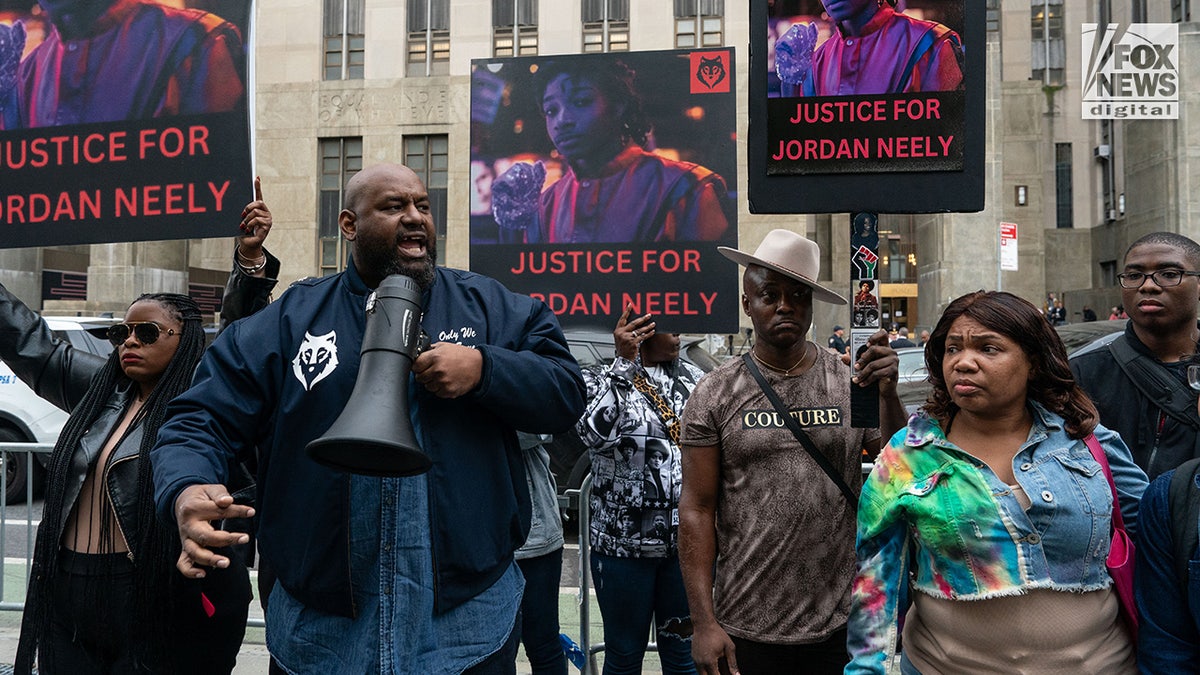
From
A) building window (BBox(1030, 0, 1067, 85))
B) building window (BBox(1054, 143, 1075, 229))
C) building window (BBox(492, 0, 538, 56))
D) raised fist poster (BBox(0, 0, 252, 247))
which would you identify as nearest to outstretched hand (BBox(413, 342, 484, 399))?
raised fist poster (BBox(0, 0, 252, 247))

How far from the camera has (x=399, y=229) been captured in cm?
254

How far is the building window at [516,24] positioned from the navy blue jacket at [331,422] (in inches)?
1224

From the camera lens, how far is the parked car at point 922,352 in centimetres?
1062

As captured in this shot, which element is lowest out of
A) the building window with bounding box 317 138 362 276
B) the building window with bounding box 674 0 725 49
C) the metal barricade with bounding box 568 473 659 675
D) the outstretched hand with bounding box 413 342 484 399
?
the metal barricade with bounding box 568 473 659 675

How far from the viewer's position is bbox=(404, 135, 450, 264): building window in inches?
1303

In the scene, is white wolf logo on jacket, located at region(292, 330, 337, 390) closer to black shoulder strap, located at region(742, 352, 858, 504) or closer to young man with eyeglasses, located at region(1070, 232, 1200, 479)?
black shoulder strap, located at region(742, 352, 858, 504)

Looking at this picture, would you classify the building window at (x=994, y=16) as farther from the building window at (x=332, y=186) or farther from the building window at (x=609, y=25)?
the building window at (x=332, y=186)

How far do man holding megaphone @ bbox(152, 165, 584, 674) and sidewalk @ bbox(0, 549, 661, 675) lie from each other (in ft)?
9.10

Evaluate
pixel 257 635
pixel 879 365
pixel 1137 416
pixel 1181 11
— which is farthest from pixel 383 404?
pixel 1181 11

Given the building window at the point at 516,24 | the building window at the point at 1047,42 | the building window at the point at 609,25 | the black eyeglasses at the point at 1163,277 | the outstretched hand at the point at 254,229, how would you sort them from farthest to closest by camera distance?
the building window at the point at 1047,42 → the building window at the point at 516,24 → the building window at the point at 609,25 → the outstretched hand at the point at 254,229 → the black eyeglasses at the point at 1163,277

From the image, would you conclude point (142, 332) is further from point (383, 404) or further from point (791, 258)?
point (791, 258)

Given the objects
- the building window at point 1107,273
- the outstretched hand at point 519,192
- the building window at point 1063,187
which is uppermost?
the building window at point 1063,187

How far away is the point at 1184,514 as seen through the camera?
2.39m

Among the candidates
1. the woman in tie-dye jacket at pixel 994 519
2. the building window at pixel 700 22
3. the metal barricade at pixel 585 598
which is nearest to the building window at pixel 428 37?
the building window at pixel 700 22
